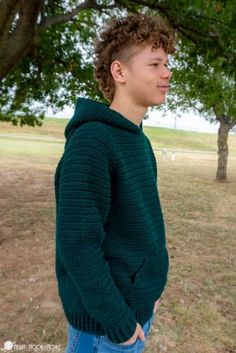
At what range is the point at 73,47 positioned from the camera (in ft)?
34.7

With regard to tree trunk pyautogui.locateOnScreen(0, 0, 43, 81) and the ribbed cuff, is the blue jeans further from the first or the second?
tree trunk pyautogui.locateOnScreen(0, 0, 43, 81)

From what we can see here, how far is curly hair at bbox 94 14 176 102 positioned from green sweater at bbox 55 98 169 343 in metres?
0.24

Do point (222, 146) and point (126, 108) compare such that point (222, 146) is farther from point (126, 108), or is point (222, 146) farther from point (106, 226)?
point (106, 226)

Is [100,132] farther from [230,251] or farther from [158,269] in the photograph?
[230,251]

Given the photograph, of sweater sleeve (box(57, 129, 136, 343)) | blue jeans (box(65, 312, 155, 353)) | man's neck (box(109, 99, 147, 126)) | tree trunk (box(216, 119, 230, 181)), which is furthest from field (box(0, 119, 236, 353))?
tree trunk (box(216, 119, 230, 181))

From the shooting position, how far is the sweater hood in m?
→ 1.80

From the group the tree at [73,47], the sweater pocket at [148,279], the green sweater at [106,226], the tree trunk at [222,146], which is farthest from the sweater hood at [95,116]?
the tree trunk at [222,146]

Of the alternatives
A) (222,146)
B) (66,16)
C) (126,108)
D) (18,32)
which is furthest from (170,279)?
(222,146)

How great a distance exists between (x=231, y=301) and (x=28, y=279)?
9.99 ft

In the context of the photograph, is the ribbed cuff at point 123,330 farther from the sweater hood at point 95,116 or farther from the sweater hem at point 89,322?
the sweater hood at point 95,116

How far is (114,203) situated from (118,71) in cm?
69

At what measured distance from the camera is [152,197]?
6.72 feet

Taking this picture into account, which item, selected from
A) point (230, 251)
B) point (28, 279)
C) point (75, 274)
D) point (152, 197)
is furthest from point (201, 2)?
point (75, 274)

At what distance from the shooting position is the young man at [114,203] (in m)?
1.67
